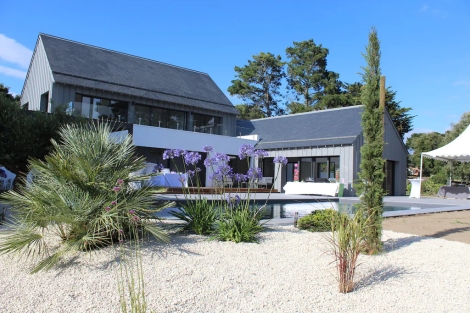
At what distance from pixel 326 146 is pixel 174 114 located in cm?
915

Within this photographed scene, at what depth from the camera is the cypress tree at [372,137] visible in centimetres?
544

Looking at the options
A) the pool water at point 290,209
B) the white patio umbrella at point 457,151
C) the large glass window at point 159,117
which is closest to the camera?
the pool water at point 290,209

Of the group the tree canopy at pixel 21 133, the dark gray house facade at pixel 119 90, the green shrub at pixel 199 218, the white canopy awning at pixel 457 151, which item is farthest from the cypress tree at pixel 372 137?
the white canopy awning at pixel 457 151

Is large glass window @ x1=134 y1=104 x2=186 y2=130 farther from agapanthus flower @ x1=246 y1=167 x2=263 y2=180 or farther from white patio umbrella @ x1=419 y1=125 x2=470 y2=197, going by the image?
agapanthus flower @ x1=246 y1=167 x2=263 y2=180

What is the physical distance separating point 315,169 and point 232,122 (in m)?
6.72

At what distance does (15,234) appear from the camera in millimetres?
4270

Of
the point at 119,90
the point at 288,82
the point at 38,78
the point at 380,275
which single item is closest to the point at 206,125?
the point at 119,90

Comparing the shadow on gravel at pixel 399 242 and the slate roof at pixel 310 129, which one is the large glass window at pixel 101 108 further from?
the shadow on gravel at pixel 399 242

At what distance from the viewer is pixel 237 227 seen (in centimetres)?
515

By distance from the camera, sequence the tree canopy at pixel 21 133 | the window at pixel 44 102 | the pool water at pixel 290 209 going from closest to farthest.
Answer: the pool water at pixel 290 209 < the tree canopy at pixel 21 133 < the window at pixel 44 102

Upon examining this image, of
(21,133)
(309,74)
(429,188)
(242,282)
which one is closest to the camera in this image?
(242,282)

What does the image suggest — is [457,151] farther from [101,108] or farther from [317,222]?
[101,108]

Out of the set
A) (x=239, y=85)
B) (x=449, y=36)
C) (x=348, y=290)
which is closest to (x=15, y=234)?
(x=348, y=290)

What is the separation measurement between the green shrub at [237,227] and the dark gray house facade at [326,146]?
14.9m
